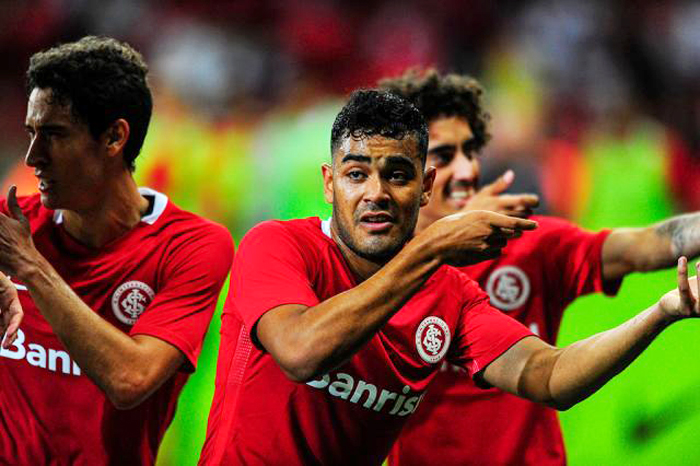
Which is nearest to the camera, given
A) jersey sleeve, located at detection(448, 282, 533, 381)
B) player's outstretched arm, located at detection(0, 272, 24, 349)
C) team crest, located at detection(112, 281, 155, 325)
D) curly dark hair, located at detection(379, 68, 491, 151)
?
player's outstretched arm, located at detection(0, 272, 24, 349)

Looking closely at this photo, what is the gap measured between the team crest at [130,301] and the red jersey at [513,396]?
1.02m

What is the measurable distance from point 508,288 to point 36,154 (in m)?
1.69

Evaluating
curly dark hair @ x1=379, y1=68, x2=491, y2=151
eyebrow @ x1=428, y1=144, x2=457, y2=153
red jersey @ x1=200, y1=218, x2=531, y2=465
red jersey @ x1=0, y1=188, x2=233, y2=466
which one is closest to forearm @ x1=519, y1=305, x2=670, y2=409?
red jersey @ x1=200, y1=218, x2=531, y2=465

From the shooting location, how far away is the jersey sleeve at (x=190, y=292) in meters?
2.52

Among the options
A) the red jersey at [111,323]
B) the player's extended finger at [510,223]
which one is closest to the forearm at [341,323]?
the player's extended finger at [510,223]

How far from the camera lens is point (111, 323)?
8.59ft

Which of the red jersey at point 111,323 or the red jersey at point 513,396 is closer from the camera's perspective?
the red jersey at point 111,323

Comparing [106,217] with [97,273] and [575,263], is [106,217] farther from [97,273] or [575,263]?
[575,263]

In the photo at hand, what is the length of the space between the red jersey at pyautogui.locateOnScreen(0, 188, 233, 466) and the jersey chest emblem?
1.02m

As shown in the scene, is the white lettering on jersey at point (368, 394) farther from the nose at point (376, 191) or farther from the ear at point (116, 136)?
the ear at point (116, 136)

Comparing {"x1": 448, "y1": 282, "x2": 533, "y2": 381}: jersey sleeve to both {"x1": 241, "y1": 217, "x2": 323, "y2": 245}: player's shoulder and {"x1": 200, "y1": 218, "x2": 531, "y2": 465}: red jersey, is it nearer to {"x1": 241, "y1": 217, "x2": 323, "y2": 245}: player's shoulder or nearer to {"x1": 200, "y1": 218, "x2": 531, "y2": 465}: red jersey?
{"x1": 200, "y1": 218, "x2": 531, "y2": 465}: red jersey

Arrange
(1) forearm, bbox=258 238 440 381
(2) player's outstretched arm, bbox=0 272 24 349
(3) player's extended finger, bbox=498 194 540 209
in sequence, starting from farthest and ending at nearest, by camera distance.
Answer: (3) player's extended finger, bbox=498 194 540 209 < (2) player's outstretched arm, bbox=0 272 24 349 < (1) forearm, bbox=258 238 440 381

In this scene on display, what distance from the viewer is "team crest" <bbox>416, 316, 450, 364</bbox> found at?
2383 millimetres

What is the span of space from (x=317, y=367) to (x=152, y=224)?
1.04 metres
